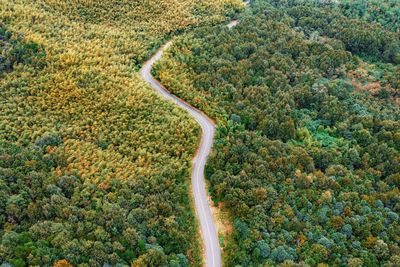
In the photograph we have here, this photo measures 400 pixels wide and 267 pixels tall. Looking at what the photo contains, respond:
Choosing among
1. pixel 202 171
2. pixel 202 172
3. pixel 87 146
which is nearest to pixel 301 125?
pixel 202 171

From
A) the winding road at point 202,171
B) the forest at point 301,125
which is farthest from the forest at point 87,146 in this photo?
the forest at point 301,125

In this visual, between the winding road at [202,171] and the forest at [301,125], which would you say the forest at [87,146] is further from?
the forest at [301,125]

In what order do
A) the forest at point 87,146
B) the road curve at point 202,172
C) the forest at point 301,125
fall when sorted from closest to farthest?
the forest at point 87,146, the forest at point 301,125, the road curve at point 202,172

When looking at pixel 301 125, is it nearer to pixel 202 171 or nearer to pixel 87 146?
pixel 202 171

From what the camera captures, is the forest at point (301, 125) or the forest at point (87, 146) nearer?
the forest at point (87, 146)

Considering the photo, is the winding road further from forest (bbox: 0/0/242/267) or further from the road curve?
forest (bbox: 0/0/242/267)

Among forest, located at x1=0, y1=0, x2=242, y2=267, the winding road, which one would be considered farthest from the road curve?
forest, located at x1=0, y1=0, x2=242, y2=267

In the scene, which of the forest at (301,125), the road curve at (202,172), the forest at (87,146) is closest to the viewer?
the forest at (87,146)
